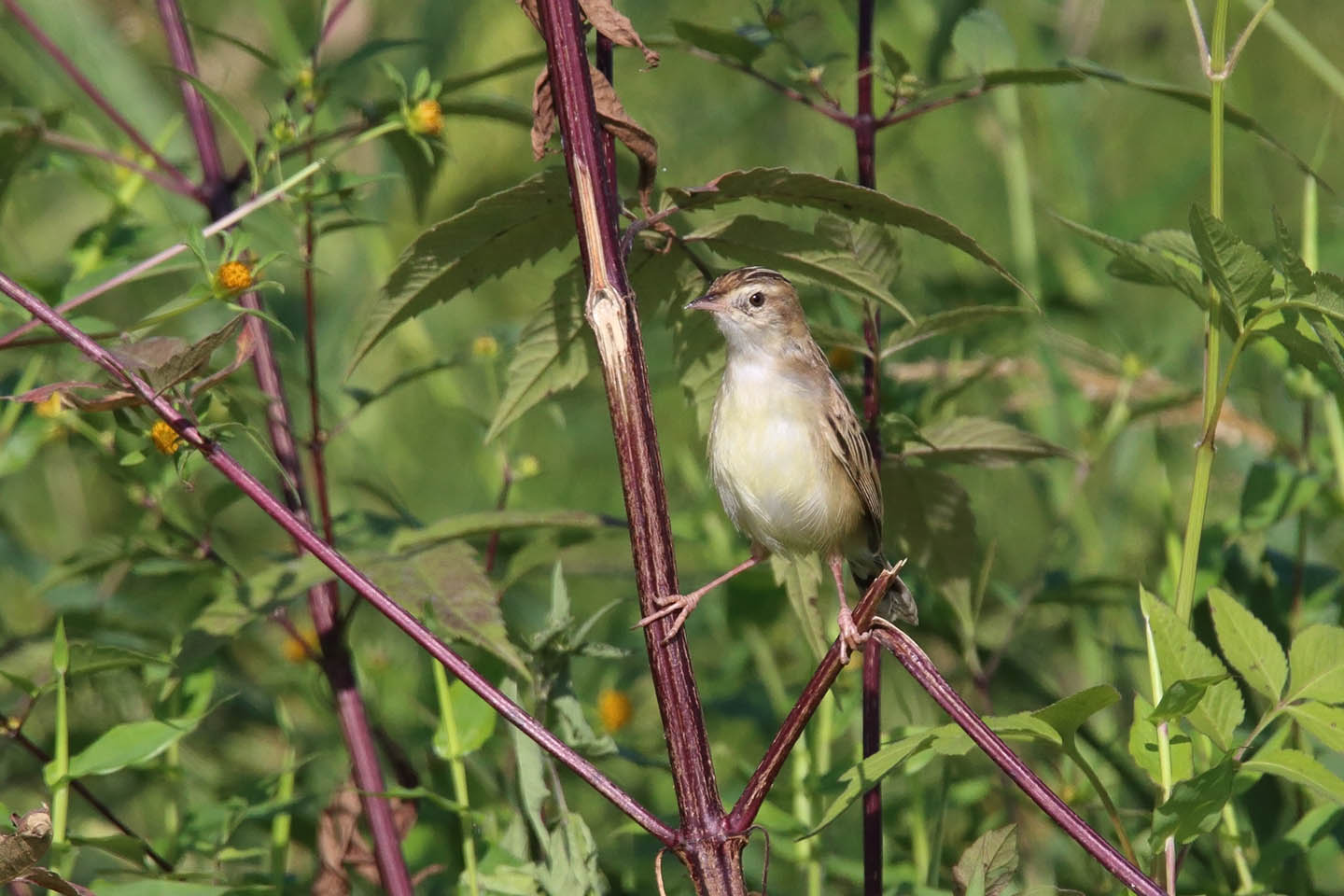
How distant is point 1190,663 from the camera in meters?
1.98

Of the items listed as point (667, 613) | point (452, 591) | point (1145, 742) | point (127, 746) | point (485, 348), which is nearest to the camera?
point (667, 613)

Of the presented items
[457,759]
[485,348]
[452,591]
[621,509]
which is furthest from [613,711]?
[621,509]

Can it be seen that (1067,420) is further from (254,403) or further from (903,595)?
(254,403)

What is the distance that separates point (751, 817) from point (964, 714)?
32 cm

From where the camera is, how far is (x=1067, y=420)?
4441 mm

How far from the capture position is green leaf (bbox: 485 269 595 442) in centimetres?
231

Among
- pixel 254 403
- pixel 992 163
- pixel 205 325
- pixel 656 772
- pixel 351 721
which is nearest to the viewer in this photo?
pixel 351 721

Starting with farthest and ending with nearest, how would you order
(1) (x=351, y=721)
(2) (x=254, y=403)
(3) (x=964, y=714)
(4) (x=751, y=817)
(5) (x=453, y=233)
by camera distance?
(2) (x=254, y=403), (1) (x=351, y=721), (5) (x=453, y=233), (4) (x=751, y=817), (3) (x=964, y=714)

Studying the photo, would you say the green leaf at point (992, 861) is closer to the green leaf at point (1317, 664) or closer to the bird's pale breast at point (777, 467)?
the green leaf at point (1317, 664)

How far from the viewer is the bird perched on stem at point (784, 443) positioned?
305cm

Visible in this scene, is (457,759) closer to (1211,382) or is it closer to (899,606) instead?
(899,606)

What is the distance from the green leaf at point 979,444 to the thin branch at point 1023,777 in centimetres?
92

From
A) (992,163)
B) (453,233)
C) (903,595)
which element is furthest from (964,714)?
(992,163)

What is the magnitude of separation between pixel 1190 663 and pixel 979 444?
2.37 feet
